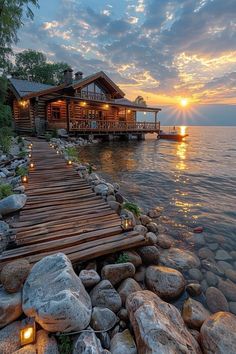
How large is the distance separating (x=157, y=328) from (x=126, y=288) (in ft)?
2.81

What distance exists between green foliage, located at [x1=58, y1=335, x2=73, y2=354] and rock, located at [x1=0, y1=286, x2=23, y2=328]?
0.56 meters

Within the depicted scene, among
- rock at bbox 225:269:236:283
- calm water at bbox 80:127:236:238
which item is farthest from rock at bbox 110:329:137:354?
calm water at bbox 80:127:236:238

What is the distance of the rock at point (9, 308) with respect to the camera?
2168mm

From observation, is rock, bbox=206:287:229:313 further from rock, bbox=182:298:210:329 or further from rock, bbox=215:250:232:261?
rock, bbox=215:250:232:261

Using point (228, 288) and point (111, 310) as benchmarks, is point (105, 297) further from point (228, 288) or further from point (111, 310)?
point (228, 288)

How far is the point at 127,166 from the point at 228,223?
7526mm

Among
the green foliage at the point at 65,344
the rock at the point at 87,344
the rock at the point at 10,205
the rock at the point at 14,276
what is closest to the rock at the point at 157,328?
the rock at the point at 87,344

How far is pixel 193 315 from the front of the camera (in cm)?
258

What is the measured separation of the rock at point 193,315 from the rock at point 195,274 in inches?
33.1

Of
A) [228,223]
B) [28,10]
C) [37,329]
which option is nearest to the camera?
[37,329]

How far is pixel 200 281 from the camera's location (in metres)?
3.52

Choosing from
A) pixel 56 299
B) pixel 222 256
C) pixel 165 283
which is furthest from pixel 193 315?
pixel 222 256

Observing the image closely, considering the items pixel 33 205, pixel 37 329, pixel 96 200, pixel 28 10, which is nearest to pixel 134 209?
pixel 96 200

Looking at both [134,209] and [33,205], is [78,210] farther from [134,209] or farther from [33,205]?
[134,209]
